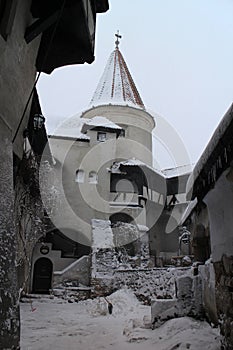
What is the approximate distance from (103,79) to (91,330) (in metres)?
22.8

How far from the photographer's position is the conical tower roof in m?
23.6

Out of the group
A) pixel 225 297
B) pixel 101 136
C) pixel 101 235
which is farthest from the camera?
pixel 101 136

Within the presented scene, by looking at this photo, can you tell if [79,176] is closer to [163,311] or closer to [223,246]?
[163,311]

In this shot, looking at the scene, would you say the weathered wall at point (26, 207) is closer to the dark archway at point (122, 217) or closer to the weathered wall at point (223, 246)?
the weathered wall at point (223, 246)

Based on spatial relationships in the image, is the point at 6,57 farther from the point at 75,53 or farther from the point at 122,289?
the point at 122,289

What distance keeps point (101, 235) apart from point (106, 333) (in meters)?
9.78

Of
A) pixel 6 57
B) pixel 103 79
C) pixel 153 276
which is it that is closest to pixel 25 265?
pixel 153 276

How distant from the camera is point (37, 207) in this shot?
10875 mm

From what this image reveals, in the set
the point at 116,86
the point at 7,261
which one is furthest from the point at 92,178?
the point at 7,261

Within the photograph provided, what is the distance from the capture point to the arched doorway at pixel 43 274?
15656 mm

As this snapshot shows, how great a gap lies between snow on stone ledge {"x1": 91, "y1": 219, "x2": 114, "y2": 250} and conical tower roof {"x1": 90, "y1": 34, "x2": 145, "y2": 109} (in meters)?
10.2

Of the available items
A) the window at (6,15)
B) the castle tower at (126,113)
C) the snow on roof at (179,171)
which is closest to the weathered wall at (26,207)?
the window at (6,15)

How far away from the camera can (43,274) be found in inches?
620

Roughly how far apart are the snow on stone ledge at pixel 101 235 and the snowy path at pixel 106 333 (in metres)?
6.33
